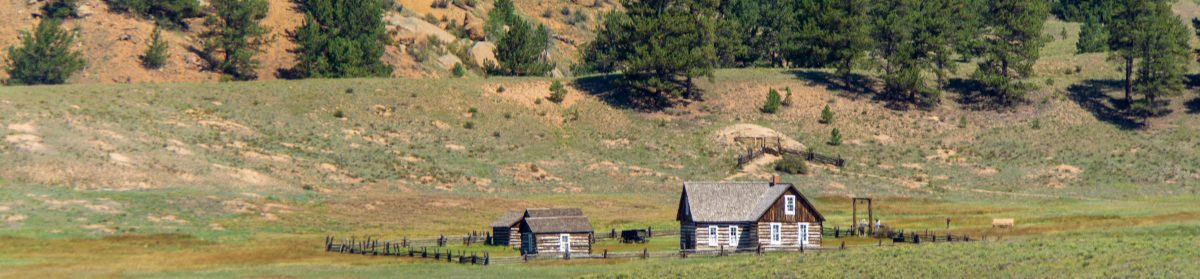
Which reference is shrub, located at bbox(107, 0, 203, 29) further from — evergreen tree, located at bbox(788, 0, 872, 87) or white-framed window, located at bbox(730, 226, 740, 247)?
white-framed window, located at bbox(730, 226, 740, 247)

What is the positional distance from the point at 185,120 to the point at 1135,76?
275ft

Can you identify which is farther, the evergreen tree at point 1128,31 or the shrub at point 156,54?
the shrub at point 156,54

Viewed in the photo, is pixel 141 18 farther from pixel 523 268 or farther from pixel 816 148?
pixel 523 268

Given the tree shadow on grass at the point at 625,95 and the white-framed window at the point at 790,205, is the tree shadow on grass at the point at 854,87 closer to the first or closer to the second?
the tree shadow on grass at the point at 625,95

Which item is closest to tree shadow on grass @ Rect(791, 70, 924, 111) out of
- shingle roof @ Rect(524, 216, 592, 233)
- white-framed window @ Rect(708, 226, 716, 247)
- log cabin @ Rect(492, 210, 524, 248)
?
white-framed window @ Rect(708, 226, 716, 247)

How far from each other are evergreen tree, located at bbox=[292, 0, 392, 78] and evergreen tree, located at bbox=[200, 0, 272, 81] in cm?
546

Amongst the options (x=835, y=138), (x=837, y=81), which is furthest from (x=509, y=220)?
(x=837, y=81)

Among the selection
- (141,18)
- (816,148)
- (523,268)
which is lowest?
(523,268)

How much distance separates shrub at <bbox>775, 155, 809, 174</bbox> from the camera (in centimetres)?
12462

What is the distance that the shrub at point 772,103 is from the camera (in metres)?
139

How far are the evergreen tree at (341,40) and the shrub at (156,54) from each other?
12.7 m

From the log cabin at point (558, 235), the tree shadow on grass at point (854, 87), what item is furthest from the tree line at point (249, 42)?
the log cabin at point (558, 235)

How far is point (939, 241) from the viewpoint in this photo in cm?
8312

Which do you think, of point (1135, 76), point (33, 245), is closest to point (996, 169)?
point (1135, 76)
